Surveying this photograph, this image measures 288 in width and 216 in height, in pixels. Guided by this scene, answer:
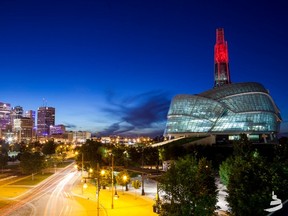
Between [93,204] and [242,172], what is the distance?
83.6 ft

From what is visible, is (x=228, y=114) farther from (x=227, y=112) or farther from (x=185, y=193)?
(x=185, y=193)

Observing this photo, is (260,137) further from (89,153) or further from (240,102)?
(89,153)

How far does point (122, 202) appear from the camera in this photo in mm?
50094

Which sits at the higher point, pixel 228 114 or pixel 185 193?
pixel 228 114

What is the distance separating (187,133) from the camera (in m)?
135

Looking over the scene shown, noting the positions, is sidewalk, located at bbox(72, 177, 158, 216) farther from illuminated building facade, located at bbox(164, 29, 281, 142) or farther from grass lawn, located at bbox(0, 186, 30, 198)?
→ illuminated building facade, located at bbox(164, 29, 281, 142)

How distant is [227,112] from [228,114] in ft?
3.77

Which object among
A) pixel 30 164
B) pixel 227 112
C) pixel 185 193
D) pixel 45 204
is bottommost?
pixel 45 204

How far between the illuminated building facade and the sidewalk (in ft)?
239

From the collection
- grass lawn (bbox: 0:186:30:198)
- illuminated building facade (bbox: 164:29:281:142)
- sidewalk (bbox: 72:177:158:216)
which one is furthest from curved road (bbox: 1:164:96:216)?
illuminated building facade (bbox: 164:29:281:142)

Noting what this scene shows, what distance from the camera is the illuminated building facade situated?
129 m

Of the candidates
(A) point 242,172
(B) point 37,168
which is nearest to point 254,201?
(A) point 242,172

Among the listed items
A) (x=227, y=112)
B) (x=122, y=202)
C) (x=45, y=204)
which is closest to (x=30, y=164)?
(x=45, y=204)

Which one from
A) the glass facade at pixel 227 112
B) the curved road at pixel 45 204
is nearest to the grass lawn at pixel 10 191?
the curved road at pixel 45 204
